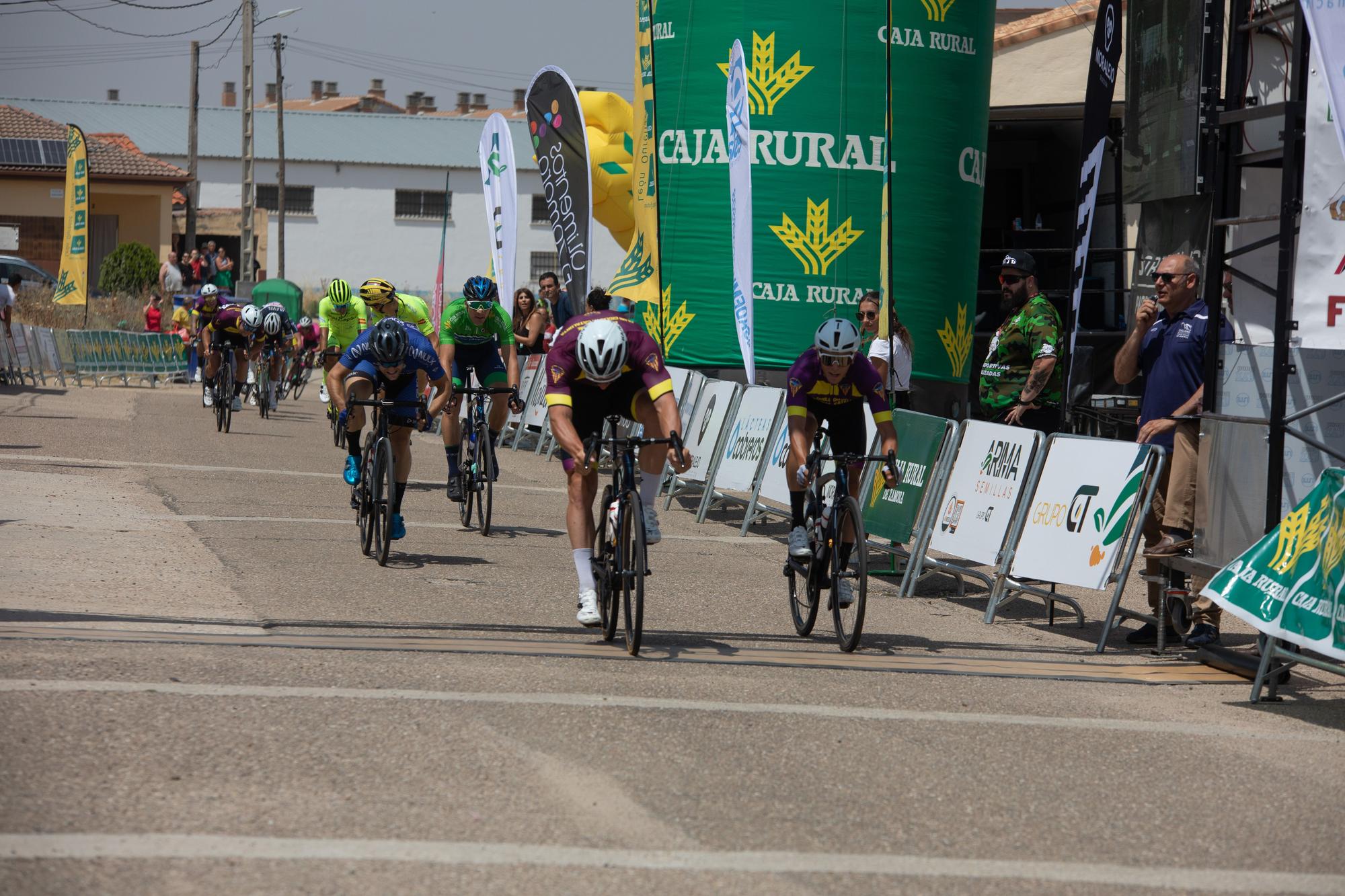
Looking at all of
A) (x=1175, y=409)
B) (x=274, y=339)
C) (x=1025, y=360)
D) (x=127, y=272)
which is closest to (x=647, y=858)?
(x=1175, y=409)

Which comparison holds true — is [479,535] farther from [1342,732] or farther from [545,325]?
[545,325]

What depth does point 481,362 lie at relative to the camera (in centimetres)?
1319

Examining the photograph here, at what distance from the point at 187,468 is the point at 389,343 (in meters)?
5.97

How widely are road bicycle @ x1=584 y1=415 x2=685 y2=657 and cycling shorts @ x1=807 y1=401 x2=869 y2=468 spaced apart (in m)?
1.31

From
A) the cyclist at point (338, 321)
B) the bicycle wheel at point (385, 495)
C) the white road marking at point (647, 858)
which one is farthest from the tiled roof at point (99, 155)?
the white road marking at point (647, 858)

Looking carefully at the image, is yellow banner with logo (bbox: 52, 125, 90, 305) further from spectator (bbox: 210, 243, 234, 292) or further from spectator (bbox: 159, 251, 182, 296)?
spectator (bbox: 159, 251, 182, 296)

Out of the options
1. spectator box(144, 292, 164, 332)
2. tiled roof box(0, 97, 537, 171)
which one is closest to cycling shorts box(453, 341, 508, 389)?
spectator box(144, 292, 164, 332)

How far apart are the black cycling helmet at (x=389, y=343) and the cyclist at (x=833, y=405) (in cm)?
313

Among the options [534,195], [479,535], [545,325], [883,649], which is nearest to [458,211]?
[534,195]

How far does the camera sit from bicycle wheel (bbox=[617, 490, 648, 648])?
301 inches

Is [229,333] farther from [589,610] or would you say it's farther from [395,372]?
[589,610]

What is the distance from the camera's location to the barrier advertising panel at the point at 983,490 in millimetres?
9859

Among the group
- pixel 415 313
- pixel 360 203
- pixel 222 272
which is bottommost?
pixel 415 313

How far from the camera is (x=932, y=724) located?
6.65 metres
